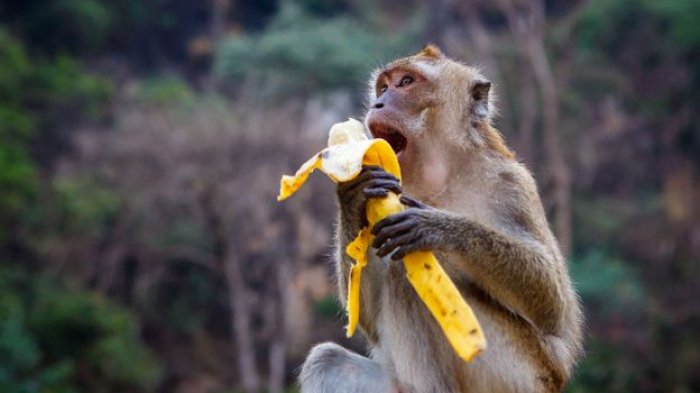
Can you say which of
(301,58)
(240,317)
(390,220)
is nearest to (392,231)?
(390,220)

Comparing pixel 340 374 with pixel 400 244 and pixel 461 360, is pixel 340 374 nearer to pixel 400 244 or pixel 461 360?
pixel 461 360

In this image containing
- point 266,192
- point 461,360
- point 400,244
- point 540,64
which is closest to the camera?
point 400,244

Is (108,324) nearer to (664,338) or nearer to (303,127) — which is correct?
(303,127)

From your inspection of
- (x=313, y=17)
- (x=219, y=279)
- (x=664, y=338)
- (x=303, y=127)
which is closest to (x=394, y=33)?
(x=313, y=17)

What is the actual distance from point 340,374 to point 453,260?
0.93 m

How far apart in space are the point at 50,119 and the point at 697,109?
20.2 m

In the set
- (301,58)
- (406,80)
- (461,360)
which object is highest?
(301,58)

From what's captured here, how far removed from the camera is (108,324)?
26.2 meters

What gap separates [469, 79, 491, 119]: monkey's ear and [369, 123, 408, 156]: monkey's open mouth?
495 mm

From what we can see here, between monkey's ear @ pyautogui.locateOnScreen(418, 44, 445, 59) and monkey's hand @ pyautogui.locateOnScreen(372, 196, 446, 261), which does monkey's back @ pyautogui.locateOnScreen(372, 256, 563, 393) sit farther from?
monkey's ear @ pyautogui.locateOnScreen(418, 44, 445, 59)

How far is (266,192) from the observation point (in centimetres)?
2962

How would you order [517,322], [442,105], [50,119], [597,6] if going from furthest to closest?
[597,6] → [50,119] → [442,105] → [517,322]

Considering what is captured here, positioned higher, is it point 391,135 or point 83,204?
point 83,204

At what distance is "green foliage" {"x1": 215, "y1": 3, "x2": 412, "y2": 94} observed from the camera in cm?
3659
